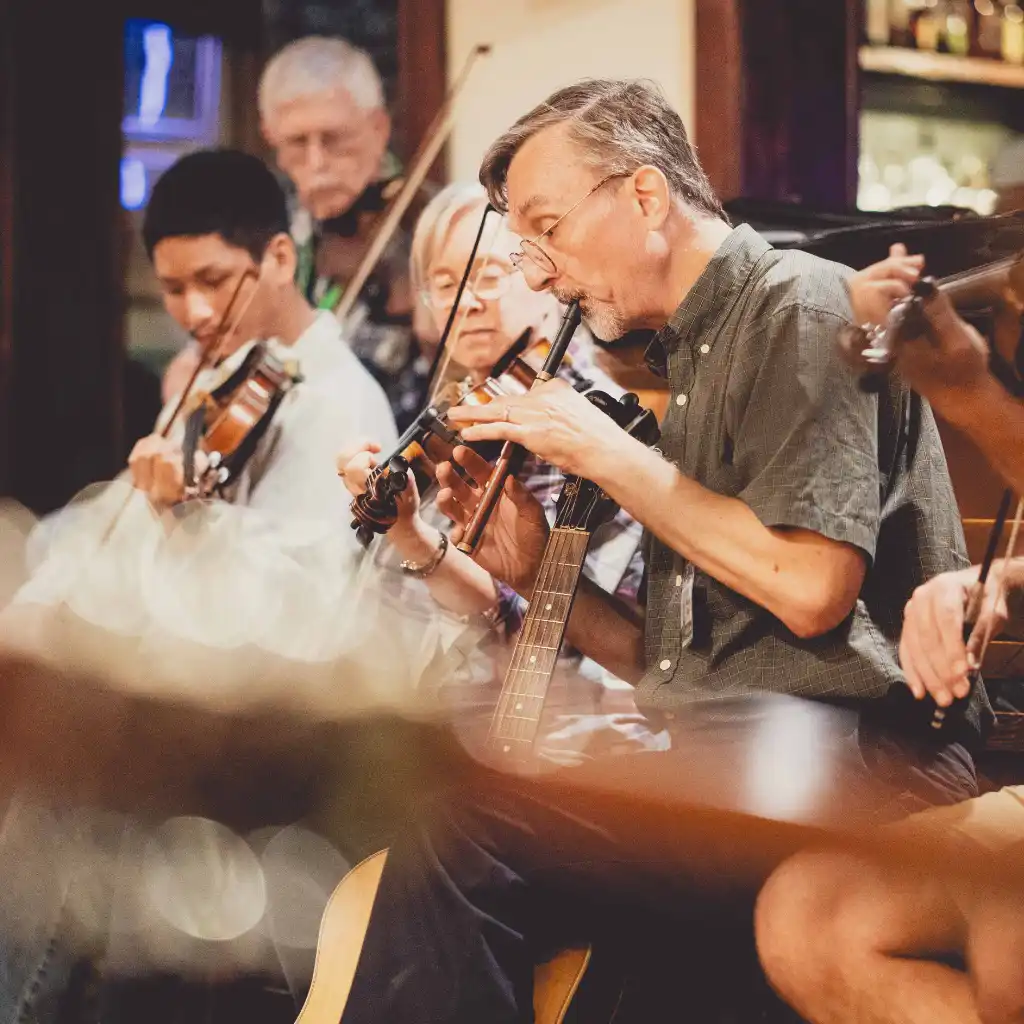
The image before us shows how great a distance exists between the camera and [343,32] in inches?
132

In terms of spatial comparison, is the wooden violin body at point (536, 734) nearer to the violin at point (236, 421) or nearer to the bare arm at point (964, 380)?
the bare arm at point (964, 380)

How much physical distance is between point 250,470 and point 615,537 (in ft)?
2.91

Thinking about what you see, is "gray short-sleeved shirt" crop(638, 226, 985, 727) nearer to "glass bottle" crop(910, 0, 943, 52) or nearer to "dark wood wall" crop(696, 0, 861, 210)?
"dark wood wall" crop(696, 0, 861, 210)

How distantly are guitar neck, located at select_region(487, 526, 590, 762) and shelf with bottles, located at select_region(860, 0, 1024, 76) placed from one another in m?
2.00

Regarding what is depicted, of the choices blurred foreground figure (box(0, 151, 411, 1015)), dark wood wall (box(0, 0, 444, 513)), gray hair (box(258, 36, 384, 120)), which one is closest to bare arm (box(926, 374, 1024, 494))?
blurred foreground figure (box(0, 151, 411, 1015))

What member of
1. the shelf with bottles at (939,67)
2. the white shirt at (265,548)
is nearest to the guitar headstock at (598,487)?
the white shirt at (265,548)

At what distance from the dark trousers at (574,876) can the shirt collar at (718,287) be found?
0.53 metres

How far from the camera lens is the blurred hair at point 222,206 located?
2.80 m

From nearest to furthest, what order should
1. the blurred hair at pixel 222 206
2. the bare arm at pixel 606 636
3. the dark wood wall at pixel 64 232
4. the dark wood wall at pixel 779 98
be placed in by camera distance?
the bare arm at pixel 606 636, the blurred hair at pixel 222 206, the dark wood wall at pixel 779 98, the dark wood wall at pixel 64 232

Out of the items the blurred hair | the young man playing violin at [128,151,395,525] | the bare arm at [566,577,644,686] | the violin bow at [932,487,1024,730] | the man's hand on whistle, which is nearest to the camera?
the violin bow at [932,487,1024,730]

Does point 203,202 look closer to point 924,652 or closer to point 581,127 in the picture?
point 581,127

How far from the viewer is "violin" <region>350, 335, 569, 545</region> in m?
1.87

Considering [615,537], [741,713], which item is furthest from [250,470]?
[741,713]

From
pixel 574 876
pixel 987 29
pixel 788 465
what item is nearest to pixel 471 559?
pixel 574 876
